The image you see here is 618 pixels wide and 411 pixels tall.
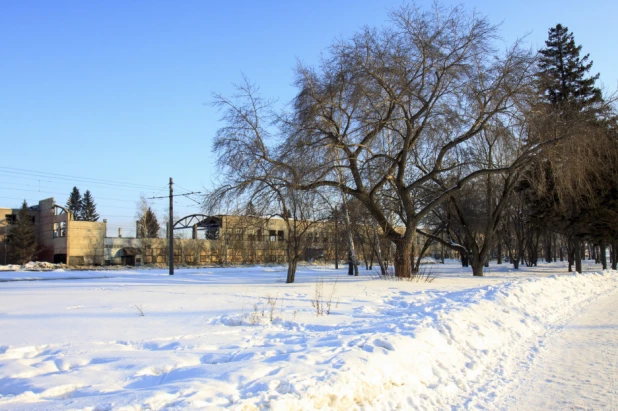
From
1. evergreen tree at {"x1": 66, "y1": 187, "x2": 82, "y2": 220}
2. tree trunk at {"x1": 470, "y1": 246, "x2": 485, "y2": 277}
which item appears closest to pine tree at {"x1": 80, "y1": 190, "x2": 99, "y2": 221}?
evergreen tree at {"x1": 66, "y1": 187, "x2": 82, "y2": 220}

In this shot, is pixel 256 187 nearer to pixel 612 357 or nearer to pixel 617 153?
pixel 612 357

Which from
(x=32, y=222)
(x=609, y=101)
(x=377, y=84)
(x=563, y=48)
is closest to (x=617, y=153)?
(x=609, y=101)

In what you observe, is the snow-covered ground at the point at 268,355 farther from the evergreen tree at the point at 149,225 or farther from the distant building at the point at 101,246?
the evergreen tree at the point at 149,225

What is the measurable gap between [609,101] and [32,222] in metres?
73.5

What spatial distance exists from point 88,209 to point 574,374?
11564cm

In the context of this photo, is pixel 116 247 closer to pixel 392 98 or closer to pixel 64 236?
pixel 64 236

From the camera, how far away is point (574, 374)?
23.0 feet

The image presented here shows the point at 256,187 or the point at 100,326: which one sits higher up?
the point at 256,187

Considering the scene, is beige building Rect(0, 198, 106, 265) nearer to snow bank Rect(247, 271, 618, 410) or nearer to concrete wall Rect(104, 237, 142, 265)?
concrete wall Rect(104, 237, 142, 265)

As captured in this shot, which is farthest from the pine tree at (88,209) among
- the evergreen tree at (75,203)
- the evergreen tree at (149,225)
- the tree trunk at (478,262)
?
the tree trunk at (478,262)

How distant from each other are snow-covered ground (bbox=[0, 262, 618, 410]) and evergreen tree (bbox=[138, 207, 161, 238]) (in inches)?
2619

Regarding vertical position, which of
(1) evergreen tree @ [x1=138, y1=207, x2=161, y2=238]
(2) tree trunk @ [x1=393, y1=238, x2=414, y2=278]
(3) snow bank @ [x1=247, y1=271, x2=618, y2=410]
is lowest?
(3) snow bank @ [x1=247, y1=271, x2=618, y2=410]

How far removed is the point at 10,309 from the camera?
12.2 meters

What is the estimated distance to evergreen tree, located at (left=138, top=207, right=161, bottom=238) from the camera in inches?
3019
